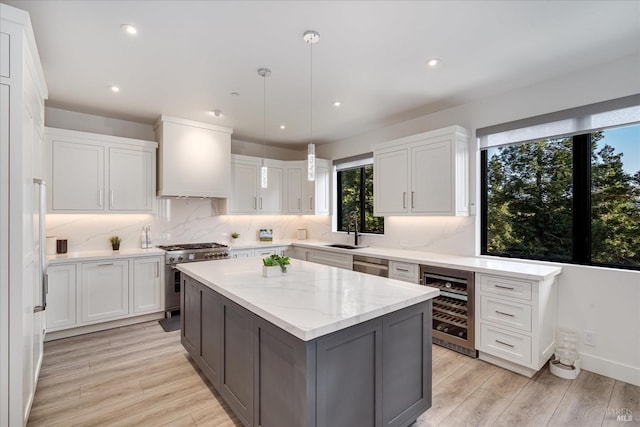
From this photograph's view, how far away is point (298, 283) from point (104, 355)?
232cm

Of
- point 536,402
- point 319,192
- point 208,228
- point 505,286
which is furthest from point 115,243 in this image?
point 536,402

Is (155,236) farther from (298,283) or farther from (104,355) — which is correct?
(298,283)

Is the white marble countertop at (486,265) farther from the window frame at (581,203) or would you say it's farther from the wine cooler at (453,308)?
the window frame at (581,203)

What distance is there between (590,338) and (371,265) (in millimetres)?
2148

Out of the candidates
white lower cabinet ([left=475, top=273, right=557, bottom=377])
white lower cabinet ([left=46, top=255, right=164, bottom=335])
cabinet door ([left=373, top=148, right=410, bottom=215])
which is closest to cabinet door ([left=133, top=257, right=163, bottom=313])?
white lower cabinet ([left=46, top=255, right=164, bottom=335])

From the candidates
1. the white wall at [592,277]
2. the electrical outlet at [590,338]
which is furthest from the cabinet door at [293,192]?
the electrical outlet at [590,338]

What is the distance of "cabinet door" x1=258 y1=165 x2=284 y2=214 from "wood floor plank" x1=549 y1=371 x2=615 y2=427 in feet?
14.0

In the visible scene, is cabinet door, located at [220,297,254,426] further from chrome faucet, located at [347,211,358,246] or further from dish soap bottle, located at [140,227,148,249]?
chrome faucet, located at [347,211,358,246]

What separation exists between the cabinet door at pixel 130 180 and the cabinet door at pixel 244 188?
3.79ft

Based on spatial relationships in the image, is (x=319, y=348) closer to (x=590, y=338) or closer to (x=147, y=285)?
(x=590, y=338)

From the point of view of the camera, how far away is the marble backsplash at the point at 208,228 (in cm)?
369

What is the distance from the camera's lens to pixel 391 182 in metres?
3.93

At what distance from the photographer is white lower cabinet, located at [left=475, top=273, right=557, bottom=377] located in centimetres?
251

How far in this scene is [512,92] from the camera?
3.12 meters
